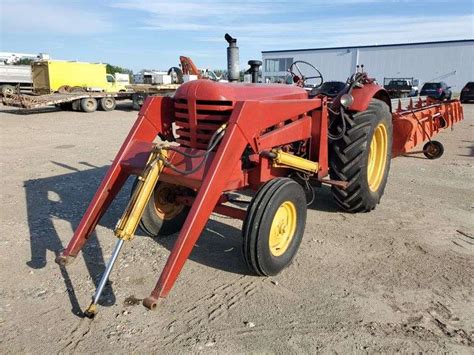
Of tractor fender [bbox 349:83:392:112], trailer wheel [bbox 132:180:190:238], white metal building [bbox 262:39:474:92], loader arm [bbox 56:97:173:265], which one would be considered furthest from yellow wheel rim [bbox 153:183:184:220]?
white metal building [bbox 262:39:474:92]

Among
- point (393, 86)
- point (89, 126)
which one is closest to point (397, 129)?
point (89, 126)

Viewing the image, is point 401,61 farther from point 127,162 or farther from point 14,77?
point 127,162

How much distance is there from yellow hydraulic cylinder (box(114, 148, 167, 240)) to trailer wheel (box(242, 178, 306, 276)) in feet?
2.36


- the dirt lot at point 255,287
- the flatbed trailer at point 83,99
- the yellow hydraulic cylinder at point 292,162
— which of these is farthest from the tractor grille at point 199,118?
the flatbed trailer at point 83,99

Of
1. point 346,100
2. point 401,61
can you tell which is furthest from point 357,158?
point 401,61

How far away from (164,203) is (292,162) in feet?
4.31

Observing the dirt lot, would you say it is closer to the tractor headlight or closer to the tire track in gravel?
the tire track in gravel

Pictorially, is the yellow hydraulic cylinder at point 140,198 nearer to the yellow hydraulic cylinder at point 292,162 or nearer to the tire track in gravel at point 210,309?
the tire track in gravel at point 210,309

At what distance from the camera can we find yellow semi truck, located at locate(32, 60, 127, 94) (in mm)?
18078

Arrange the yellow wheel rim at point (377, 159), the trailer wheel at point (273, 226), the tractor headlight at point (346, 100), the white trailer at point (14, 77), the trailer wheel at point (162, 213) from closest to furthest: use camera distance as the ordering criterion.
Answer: the trailer wheel at point (273, 226), the trailer wheel at point (162, 213), the tractor headlight at point (346, 100), the yellow wheel rim at point (377, 159), the white trailer at point (14, 77)

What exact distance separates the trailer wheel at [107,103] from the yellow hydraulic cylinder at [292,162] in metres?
15.9

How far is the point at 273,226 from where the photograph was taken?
334 centimetres

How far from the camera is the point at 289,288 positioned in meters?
3.26

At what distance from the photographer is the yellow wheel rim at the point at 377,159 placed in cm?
515
